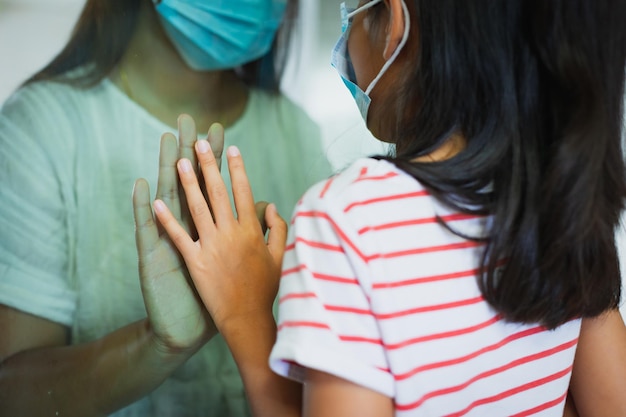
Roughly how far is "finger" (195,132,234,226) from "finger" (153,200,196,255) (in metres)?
0.04

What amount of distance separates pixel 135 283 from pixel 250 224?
0.14 m

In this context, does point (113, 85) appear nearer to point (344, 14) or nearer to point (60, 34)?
point (60, 34)

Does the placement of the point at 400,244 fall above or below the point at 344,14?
below

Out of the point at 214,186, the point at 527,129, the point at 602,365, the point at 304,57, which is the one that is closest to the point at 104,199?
the point at 214,186

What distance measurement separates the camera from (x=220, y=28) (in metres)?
0.68

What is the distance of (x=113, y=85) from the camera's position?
0.68m

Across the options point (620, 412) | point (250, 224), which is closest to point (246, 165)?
point (250, 224)

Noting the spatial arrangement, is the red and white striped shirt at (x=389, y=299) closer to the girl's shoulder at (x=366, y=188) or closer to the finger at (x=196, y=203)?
the girl's shoulder at (x=366, y=188)

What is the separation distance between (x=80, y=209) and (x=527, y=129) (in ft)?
1.50

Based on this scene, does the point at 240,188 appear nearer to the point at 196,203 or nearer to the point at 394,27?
the point at 196,203

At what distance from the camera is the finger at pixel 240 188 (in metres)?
0.68

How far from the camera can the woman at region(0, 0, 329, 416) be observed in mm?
645

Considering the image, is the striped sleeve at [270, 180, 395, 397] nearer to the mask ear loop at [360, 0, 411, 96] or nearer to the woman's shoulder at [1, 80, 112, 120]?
the mask ear loop at [360, 0, 411, 96]

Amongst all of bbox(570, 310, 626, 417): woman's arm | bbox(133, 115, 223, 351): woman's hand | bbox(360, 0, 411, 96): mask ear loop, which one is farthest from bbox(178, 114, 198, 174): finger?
bbox(570, 310, 626, 417): woman's arm
